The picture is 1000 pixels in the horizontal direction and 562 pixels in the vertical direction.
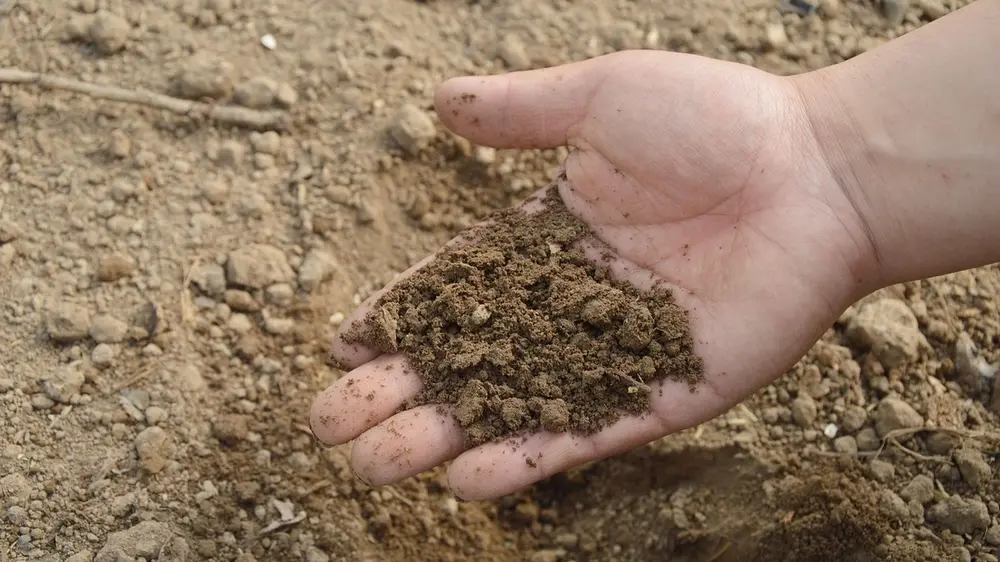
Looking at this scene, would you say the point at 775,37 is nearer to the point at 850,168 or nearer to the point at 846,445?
the point at 850,168

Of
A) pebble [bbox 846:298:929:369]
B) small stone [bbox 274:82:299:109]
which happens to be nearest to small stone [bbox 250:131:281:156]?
small stone [bbox 274:82:299:109]

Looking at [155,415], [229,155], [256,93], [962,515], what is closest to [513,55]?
[256,93]

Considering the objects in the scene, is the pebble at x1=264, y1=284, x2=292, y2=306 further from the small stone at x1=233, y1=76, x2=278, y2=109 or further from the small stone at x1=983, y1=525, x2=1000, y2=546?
the small stone at x1=983, y1=525, x2=1000, y2=546

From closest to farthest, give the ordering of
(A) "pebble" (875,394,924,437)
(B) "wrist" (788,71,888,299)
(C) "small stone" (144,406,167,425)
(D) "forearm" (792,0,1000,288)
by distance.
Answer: (D) "forearm" (792,0,1000,288)
(B) "wrist" (788,71,888,299)
(C) "small stone" (144,406,167,425)
(A) "pebble" (875,394,924,437)

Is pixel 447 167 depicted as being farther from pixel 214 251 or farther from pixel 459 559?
pixel 459 559

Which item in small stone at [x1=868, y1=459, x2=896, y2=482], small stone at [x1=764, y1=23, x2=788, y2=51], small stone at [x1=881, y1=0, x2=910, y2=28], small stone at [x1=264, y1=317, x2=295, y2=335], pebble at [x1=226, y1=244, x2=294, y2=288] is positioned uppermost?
small stone at [x1=881, y1=0, x2=910, y2=28]

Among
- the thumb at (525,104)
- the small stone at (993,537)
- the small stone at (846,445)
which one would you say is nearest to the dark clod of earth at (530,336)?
the thumb at (525,104)
